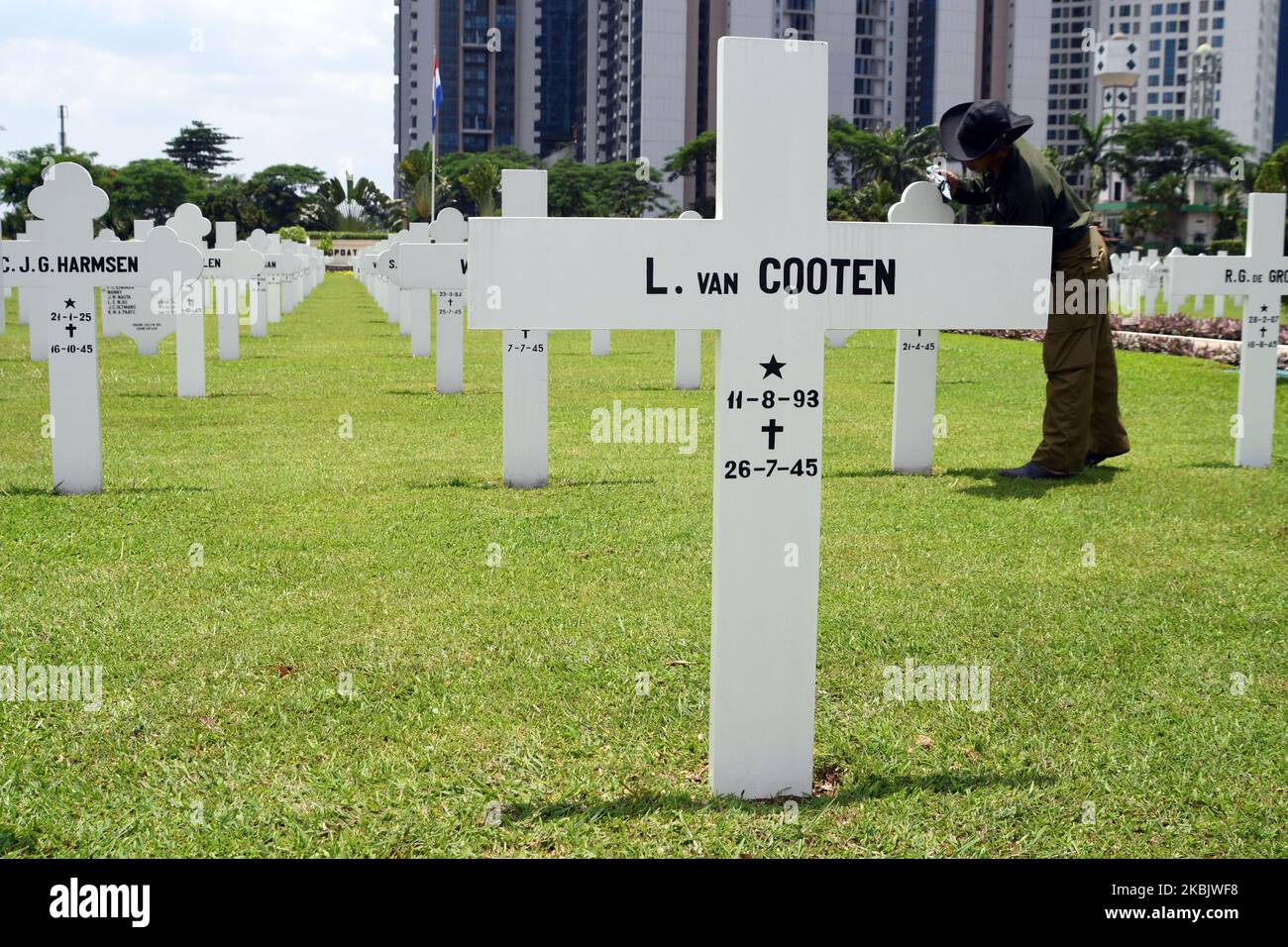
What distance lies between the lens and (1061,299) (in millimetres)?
9000

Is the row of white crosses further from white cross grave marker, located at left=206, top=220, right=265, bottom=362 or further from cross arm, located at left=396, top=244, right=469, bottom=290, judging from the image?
white cross grave marker, located at left=206, top=220, right=265, bottom=362

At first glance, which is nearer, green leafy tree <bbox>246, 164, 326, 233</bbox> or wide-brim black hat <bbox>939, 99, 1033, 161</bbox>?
wide-brim black hat <bbox>939, 99, 1033, 161</bbox>

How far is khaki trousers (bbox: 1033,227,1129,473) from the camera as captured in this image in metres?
8.98

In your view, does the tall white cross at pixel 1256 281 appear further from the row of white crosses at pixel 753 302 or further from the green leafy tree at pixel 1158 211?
the green leafy tree at pixel 1158 211

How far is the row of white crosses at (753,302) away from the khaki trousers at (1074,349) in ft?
17.9

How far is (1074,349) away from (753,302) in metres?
5.93

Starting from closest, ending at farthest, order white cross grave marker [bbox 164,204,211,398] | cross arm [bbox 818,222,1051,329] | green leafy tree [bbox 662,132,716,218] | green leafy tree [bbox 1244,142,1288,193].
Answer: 1. cross arm [bbox 818,222,1051,329]
2. white cross grave marker [bbox 164,204,211,398]
3. green leafy tree [bbox 1244,142,1288,193]
4. green leafy tree [bbox 662,132,716,218]

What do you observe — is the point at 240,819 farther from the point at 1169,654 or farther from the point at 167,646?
the point at 1169,654

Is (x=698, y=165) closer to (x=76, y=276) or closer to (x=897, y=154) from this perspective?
(x=897, y=154)

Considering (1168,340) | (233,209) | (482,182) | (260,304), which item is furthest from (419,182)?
(1168,340)

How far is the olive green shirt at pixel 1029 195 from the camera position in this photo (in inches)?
336

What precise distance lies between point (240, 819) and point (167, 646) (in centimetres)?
172

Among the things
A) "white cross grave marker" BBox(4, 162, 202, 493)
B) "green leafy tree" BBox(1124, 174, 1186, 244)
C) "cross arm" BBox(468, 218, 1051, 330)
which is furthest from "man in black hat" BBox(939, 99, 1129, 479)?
"green leafy tree" BBox(1124, 174, 1186, 244)

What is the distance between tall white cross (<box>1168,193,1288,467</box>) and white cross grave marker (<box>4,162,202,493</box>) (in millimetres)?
6535
